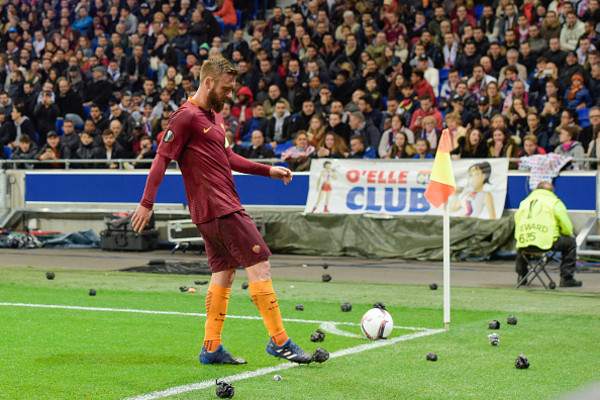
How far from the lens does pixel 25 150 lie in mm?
22719

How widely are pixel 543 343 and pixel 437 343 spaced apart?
985 mm

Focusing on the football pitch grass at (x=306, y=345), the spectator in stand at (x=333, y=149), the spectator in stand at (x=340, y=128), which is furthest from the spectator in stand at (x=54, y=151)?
the football pitch grass at (x=306, y=345)

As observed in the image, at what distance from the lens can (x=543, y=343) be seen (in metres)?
7.92

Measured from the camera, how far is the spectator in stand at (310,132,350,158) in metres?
18.6

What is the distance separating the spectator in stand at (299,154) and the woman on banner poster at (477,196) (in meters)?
3.49

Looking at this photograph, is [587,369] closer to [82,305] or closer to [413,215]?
[82,305]

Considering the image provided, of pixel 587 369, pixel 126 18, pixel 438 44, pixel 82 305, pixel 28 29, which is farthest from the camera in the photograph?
pixel 28 29

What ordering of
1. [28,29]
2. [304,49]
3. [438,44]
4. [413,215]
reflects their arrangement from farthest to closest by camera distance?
[28,29], [304,49], [438,44], [413,215]

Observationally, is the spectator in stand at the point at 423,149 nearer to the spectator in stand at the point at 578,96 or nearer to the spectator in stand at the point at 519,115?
the spectator in stand at the point at 519,115

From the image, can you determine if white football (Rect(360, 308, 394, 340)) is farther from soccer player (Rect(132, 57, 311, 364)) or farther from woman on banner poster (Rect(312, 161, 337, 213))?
woman on banner poster (Rect(312, 161, 337, 213))

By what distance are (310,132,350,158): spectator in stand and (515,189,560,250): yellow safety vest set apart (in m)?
6.80

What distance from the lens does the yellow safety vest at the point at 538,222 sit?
12.0 m

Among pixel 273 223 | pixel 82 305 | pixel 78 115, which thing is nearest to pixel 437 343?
pixel 82 305

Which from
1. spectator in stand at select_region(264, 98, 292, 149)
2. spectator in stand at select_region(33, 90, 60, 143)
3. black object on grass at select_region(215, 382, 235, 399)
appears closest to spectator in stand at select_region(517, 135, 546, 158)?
spectator in stand at select_region(264, 98, 292, 149)
